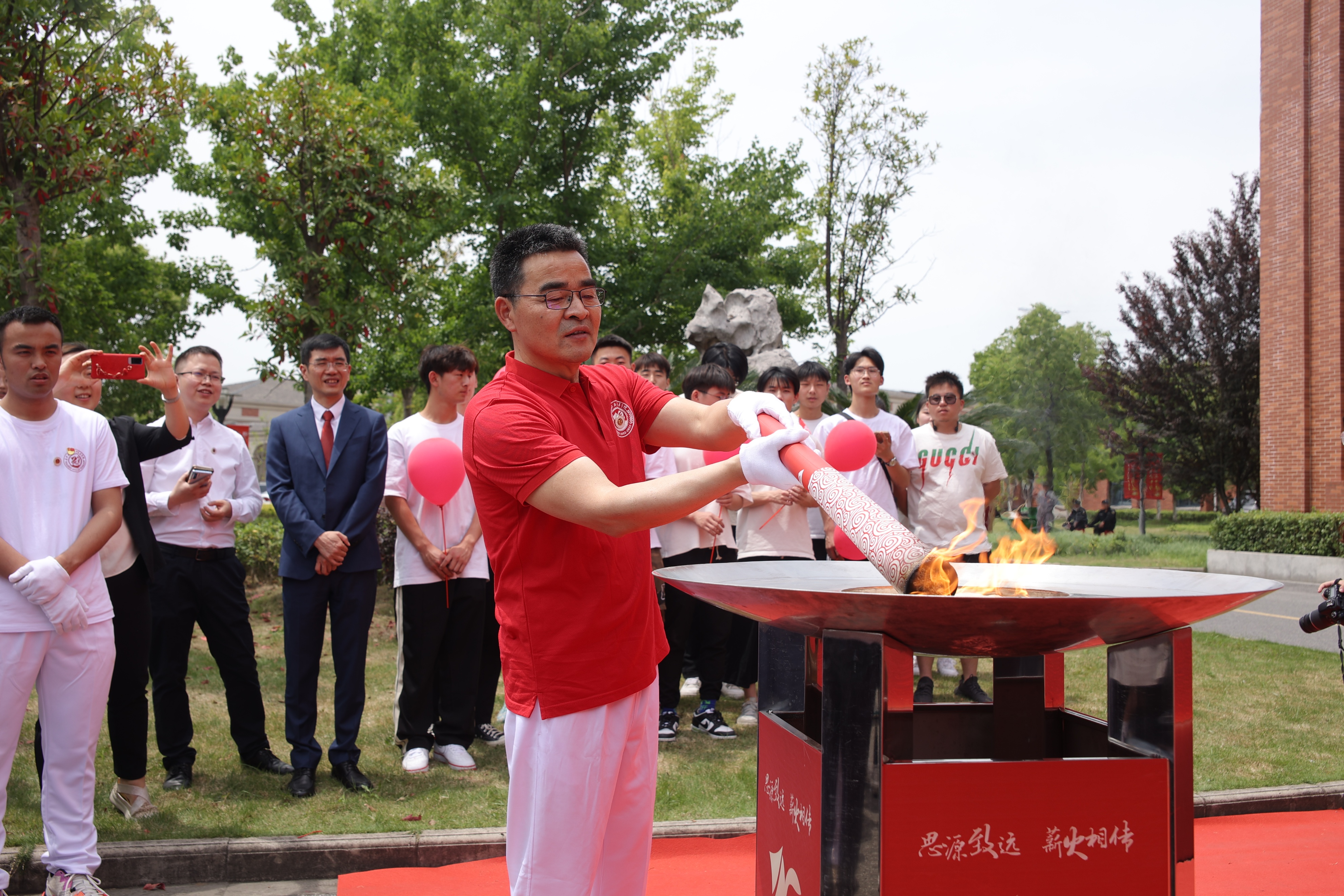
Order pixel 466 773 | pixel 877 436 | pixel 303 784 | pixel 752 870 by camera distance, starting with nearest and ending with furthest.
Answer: pixel 752 870
pixel 303 784
pixel 466 773
pixel 877 436

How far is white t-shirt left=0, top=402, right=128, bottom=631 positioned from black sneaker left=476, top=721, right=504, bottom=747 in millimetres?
2328

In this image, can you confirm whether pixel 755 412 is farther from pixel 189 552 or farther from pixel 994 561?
pixel 189 552

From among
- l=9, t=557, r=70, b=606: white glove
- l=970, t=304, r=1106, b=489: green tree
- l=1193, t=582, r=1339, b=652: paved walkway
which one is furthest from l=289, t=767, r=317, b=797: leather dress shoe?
l=970, t=304, r=1106, b=489: green tree

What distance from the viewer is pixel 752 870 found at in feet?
11.6

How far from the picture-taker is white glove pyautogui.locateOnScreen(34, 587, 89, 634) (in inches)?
124

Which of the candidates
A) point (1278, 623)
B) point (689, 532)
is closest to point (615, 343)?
point (689, 532)


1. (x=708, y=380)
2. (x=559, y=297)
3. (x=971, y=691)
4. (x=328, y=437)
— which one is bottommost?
(x=971, y=691)

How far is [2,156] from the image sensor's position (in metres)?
6.59

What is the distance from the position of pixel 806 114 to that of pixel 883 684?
62.8ft

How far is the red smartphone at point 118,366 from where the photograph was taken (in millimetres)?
3807

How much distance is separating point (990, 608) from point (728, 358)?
13.9ft

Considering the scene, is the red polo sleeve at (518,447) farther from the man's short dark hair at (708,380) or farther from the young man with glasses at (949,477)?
the young man with glasses at (949,477)

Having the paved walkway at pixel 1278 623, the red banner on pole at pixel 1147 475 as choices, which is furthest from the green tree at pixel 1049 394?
the paved walkway at pixel 1278 623

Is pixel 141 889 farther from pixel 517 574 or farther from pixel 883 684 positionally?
pixel 883 684
